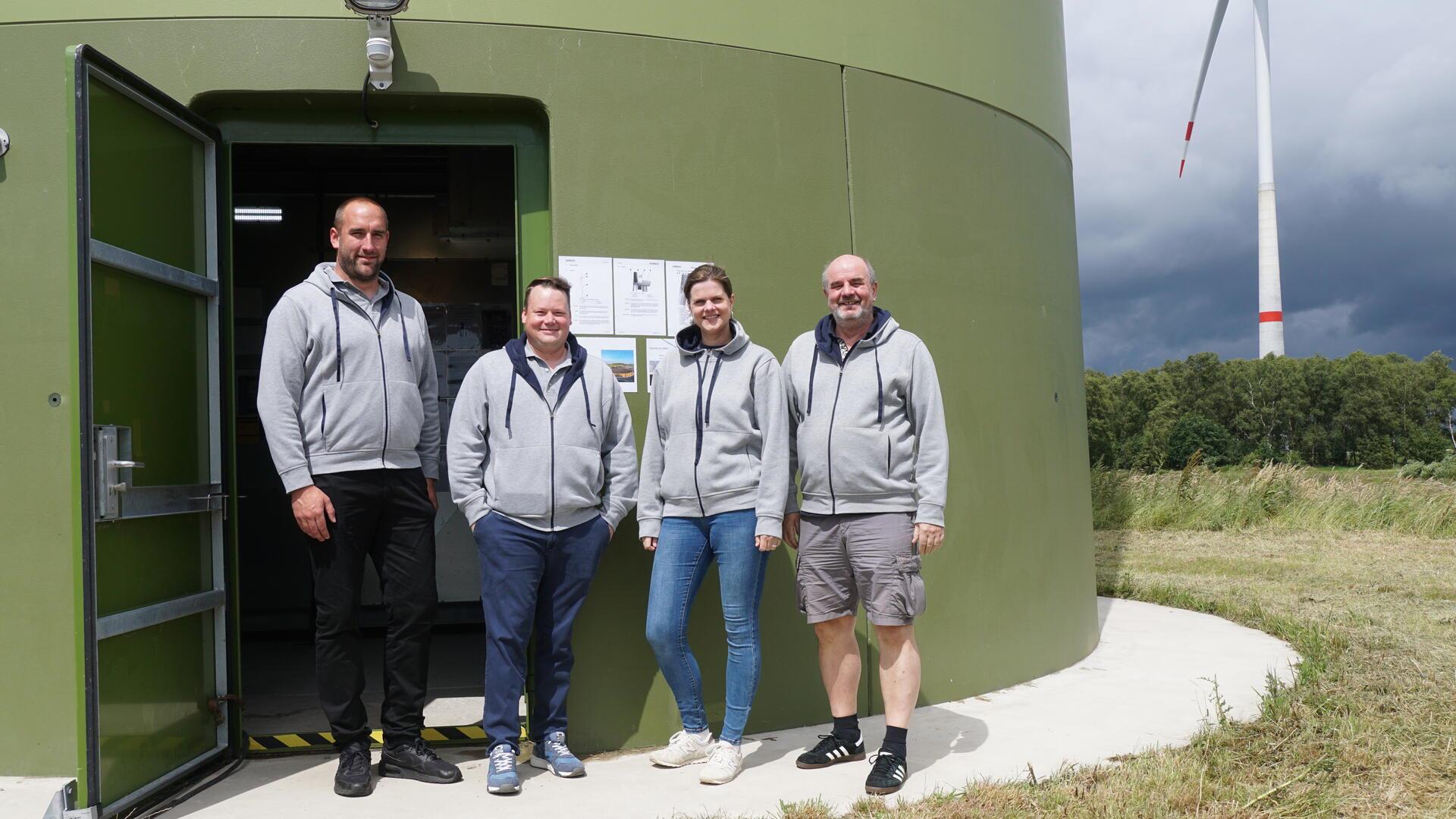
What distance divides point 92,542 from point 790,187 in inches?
109

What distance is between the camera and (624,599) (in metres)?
4.12

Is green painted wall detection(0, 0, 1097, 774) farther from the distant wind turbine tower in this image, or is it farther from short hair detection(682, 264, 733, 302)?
the distant wind turbine tower

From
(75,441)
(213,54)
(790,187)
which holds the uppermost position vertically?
(213,54)

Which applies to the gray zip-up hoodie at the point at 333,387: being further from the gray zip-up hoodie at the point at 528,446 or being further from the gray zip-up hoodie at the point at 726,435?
the gray zip-up hoodie at the point at 726,435

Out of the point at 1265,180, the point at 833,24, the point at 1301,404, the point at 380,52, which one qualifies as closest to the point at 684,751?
the point at 380,52

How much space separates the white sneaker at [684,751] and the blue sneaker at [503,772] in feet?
1.70

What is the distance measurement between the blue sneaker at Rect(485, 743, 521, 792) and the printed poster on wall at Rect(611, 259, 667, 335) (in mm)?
1555

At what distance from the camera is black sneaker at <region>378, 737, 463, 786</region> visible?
3.62m

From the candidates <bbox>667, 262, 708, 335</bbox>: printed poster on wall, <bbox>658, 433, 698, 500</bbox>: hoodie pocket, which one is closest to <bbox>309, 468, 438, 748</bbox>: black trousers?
<bbox>658, 433, 698, 500</bbox>: hoodie pocket

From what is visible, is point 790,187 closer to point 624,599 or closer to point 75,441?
point 624,599

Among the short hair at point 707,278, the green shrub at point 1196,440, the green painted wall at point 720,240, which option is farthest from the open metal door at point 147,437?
the green shrub at point 1196,440

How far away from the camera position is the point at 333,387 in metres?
3.46

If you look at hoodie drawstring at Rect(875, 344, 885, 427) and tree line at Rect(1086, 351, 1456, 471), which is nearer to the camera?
hoodie drawstring at Rect(875, 344, 885, 427)

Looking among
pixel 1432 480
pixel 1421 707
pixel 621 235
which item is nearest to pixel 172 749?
pixel 621 235
